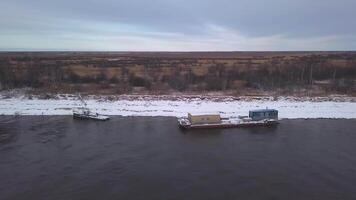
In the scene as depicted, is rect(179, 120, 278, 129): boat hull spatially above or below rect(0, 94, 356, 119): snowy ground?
below

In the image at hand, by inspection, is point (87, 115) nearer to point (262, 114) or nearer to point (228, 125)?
point (228, 125)

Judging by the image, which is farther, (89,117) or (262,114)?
(89,117)

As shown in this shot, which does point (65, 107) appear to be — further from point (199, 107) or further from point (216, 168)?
point (216, 168)

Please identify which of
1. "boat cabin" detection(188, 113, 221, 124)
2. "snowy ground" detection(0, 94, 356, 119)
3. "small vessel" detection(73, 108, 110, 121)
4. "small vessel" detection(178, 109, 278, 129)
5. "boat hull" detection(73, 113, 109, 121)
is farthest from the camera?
→ "snowy ground" detection(0, 94, 356, 119)

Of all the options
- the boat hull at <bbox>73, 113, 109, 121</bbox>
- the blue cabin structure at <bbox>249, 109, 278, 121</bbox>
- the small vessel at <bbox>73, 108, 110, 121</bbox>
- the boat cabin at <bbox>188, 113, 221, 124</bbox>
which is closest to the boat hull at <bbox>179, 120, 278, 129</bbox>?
the boat cabin at <bbox>188, 113, 221, 124</bbox>

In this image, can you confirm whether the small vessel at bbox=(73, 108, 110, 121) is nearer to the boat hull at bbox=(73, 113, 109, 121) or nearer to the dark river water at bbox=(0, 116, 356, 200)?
the boat hull at bbox=(73, 113, 109, 121)

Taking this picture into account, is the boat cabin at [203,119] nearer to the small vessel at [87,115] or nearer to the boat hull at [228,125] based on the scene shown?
the boat hull at [228,125]

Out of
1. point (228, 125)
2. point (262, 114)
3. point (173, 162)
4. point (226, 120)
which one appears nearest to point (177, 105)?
point (226, 120)
